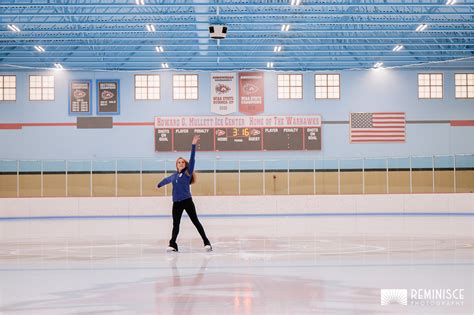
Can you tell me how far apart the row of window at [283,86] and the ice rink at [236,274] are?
61.8 ft

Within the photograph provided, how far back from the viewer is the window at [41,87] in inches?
1308

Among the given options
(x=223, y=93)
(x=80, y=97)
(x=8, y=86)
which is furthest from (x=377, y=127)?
(x=8, y=86)

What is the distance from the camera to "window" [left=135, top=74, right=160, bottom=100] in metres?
33.5

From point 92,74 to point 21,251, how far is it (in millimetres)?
22276

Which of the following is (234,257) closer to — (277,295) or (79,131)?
(277,295)

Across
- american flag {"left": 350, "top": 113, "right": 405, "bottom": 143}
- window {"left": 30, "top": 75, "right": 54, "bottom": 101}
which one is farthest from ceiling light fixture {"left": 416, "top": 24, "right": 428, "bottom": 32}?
window {"left": 30, "top": 75, "right": 54, "bottom": 101}

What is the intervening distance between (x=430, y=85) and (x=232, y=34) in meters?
12.5

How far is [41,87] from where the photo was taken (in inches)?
1314

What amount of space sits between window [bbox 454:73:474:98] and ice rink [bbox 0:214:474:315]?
20.0 metres

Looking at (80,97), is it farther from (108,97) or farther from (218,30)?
(218,30)

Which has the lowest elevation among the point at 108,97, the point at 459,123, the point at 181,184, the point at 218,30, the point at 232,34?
the point at 181,184

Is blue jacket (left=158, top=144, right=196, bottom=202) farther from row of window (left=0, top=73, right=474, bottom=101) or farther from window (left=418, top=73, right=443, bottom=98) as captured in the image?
window (left=418, top=73, right=443, bottom=98)

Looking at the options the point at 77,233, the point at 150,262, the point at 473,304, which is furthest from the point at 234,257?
the point at 77,233

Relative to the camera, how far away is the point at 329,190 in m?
28.6
